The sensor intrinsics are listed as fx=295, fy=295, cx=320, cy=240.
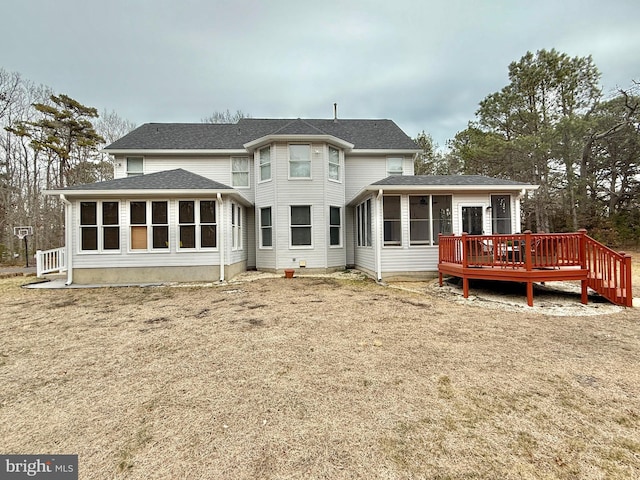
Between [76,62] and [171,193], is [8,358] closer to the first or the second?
[171,193]

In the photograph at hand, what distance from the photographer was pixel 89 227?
9391 mm

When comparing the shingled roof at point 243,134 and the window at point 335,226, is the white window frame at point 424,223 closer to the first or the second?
the window at point 335,226

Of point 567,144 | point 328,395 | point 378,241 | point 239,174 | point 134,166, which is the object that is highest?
point 567,144

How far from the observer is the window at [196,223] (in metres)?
9.65

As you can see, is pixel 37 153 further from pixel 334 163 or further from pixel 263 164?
pixel 334 163

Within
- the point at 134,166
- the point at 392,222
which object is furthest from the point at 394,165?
the point at 134,166

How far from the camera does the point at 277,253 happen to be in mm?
11211

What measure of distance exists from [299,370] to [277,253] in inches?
320

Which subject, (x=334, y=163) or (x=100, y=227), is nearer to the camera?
(x=100, y=227)

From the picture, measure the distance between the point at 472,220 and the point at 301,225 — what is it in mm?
5920

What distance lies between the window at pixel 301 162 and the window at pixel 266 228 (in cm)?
179

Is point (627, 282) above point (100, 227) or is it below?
below

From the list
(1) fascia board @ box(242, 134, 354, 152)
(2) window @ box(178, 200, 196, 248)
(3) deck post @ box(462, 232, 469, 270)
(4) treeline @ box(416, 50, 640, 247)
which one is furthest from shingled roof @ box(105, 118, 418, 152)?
(4) treeline @ box(416, 50, 640, 247)

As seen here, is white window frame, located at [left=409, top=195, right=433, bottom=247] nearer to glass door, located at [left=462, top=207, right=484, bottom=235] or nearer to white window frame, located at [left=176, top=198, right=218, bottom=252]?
glass door, located at [left=462, top=207, right=484, bottom=235]
